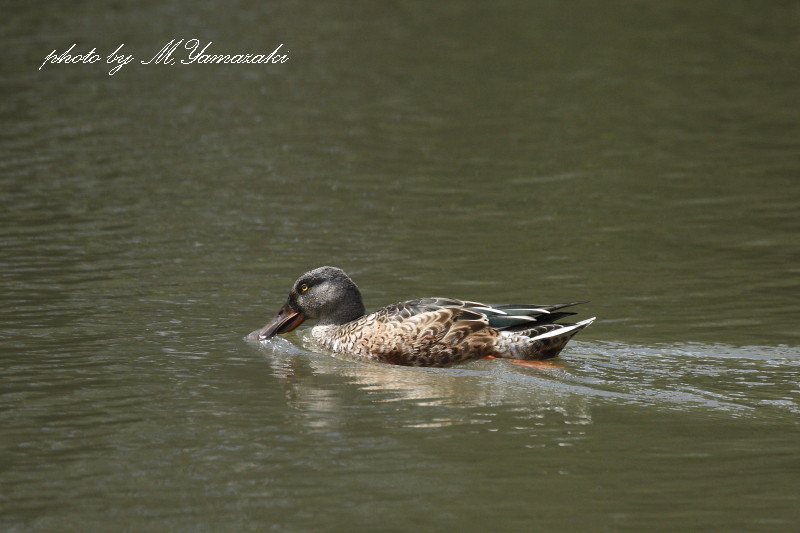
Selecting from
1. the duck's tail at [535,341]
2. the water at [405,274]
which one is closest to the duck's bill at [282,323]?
the water at [405,274]

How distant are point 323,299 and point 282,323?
459 mm

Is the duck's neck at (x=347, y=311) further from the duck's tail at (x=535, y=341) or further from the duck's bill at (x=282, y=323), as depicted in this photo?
the duck's tail at (x=535, y=341)

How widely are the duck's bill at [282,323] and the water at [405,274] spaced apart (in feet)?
0.49

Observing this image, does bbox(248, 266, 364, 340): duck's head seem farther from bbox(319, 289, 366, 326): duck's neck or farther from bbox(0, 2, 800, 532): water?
bbox(0, 2, 800, 532): water

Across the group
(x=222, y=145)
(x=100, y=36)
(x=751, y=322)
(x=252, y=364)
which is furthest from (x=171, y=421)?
(x=100, y=36)

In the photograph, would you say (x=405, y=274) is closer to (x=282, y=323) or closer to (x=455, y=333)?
(x=282, y=323)

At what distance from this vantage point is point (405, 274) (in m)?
13.5

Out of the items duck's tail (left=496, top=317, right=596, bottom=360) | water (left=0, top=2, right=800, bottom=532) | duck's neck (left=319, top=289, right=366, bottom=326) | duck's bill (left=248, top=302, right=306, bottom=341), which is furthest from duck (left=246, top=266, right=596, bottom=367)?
duck's bill (left=248, top=302, right=306, bottom=341)

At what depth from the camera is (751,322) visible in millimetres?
11398

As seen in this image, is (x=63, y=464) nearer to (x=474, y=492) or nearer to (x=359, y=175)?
(x=474, y=492)

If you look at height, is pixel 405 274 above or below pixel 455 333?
above

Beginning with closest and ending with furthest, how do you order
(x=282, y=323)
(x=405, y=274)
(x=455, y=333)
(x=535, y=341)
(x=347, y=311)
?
(x=535, y=341), (x=455, y=333), (x=282, y=323), (x=347, y=311), (x=405, y=274)

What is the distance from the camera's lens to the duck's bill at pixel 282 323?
1146 centimetres

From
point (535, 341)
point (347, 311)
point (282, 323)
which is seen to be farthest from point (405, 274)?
point (535, 341)
